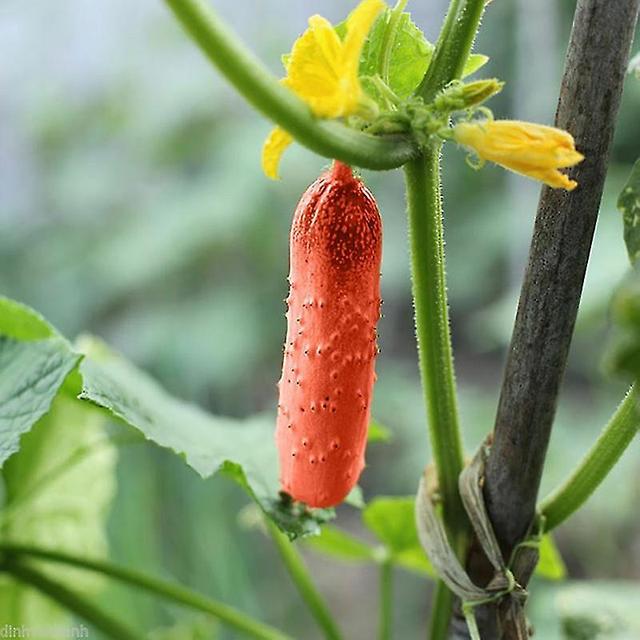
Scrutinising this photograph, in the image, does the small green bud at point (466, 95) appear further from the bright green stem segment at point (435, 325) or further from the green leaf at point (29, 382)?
the green leaf at point (29, 382)

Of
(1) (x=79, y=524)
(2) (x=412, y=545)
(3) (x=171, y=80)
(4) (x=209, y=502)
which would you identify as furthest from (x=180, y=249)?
(2) (x=412, y=545)

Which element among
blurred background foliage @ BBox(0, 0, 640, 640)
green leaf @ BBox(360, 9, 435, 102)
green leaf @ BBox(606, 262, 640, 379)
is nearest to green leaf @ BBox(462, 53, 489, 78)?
green leaf @ BBox(360, 9, 435, 102)

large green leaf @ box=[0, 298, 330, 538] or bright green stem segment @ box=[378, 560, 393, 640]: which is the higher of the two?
large green leaf @ box=[0, 298, 330, 538]

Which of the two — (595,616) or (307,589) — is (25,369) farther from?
(595,616)

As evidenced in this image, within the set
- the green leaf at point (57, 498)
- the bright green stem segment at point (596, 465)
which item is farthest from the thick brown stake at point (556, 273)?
the green leaf at point (57, 498)

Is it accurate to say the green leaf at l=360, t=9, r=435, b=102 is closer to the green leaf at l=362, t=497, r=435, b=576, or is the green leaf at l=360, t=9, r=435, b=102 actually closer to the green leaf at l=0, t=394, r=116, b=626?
the green leaf at l=362, t=497, r=435, b=576

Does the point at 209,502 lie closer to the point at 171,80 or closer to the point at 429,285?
the point at 429,285

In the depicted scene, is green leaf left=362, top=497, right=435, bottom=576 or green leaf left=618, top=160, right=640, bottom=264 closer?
green leaf left=618, top=160, right=640, bottom=264
